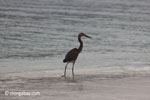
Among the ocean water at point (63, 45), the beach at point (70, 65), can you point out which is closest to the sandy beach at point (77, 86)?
the beach at point (70, 65)

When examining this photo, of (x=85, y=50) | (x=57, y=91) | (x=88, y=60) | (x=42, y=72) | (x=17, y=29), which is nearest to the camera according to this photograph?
(x=57, y=91)

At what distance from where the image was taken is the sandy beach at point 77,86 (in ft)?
40.2

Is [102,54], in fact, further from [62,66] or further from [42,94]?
[42,94]

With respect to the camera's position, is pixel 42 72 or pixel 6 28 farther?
pixel 6 28

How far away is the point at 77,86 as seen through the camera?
45.1ft

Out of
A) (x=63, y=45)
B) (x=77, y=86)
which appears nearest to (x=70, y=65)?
(x=77, y=86)

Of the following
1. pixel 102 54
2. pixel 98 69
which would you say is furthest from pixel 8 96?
pixel 102 54

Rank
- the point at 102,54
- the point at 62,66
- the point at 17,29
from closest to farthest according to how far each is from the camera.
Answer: the point at 62,66 < the point at 102,54 < the point at 17,29

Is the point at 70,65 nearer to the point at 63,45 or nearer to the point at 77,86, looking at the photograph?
the point at 77,86

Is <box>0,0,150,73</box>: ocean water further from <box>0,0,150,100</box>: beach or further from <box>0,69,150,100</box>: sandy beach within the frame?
<box>0,69,150,100</box>: sandy beach

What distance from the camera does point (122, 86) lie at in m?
13.8

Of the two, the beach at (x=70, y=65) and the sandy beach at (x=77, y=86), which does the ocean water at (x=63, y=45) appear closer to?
the beach at (x=70, y=65)

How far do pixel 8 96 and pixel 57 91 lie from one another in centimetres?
133

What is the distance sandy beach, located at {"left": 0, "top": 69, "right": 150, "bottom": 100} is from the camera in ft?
40.2
